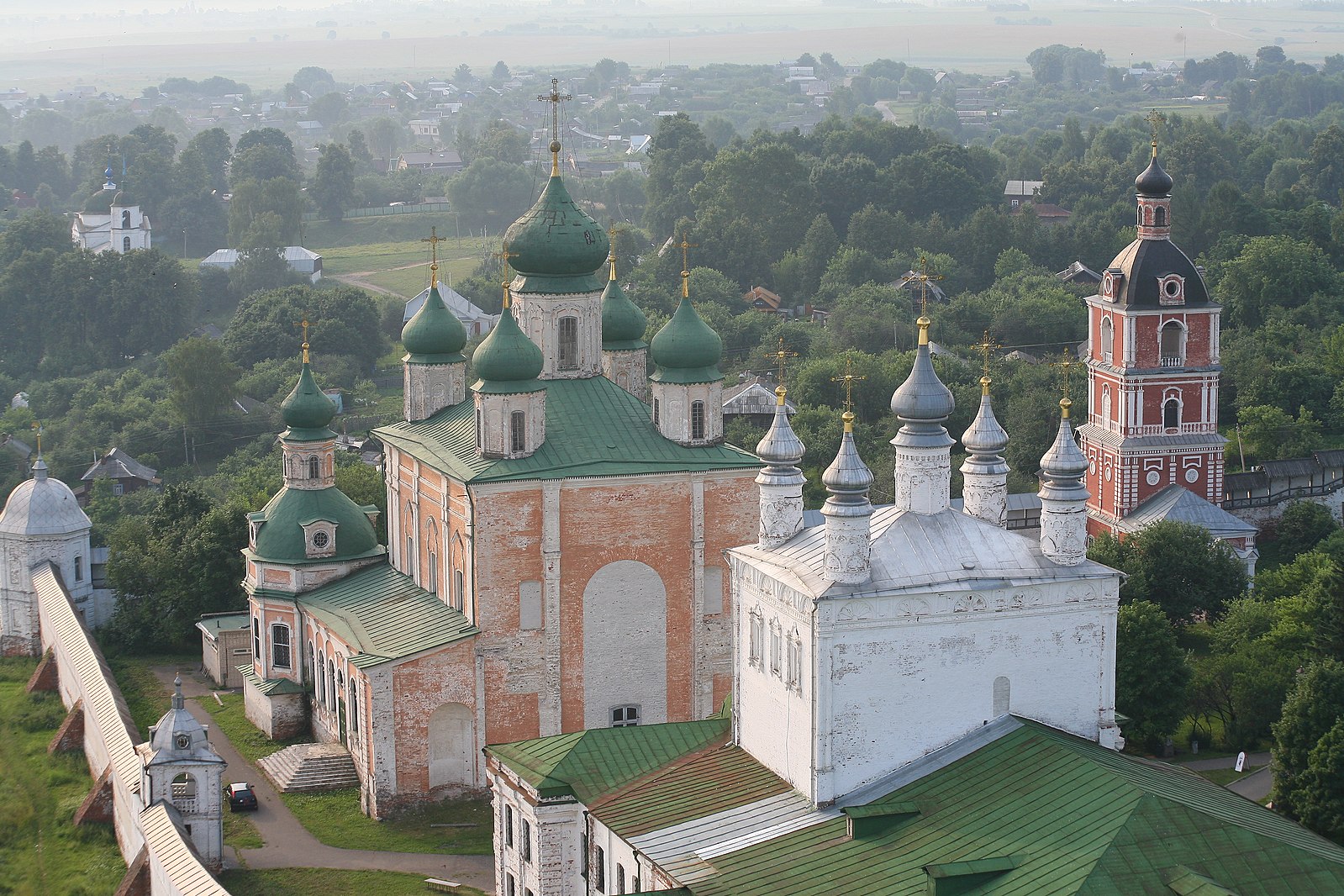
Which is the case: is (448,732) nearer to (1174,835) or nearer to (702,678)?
(702,678)

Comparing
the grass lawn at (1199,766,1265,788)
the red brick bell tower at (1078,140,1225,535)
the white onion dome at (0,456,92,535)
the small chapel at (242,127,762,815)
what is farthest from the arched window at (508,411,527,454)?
the red brick bell tower at (1078,140,1225,535)

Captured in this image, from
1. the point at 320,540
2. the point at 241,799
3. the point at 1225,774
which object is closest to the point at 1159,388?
the point at 1225,774

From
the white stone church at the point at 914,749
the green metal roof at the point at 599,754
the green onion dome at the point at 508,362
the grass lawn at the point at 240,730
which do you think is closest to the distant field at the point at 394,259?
the grass lawn at the point at 240,730

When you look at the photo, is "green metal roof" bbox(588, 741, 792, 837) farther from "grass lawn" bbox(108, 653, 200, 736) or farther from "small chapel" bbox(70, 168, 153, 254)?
"small chapel" bbox(70, 168, 153, 254)

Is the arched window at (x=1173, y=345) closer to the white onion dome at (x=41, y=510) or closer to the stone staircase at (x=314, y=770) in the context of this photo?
the stone staircase at (x=314, y=770)

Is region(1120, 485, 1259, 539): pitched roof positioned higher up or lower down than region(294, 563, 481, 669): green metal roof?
A: lower down
